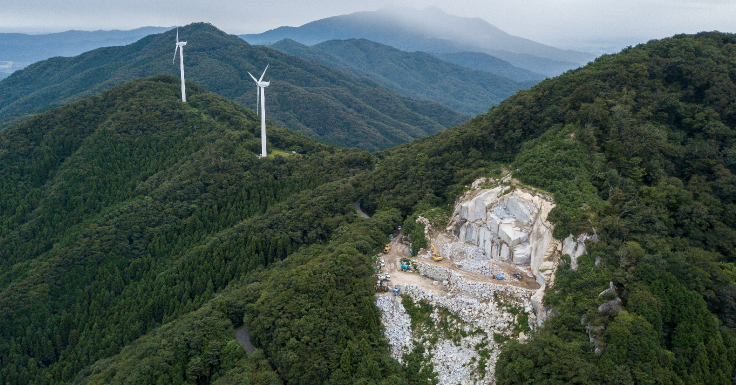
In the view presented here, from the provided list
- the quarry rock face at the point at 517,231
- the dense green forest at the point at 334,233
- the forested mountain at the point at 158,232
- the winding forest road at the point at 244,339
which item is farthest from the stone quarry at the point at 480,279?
the winding forest road at the point at 244,339

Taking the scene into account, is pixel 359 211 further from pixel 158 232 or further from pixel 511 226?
pixel 158 232

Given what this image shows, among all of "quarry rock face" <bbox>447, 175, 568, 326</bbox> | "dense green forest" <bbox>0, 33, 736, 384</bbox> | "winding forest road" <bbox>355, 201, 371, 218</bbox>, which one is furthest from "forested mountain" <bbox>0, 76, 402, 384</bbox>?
"quarry rock face" <bbox>447, 175, 568, 326</bbox>

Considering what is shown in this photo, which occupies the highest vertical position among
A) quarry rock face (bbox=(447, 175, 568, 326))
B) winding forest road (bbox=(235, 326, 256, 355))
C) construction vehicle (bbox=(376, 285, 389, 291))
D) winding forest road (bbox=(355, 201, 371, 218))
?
quarry rock face (bbox=(447, 175, 568, 326))

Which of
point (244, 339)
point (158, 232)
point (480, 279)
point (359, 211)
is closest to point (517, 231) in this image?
point (480, 279)

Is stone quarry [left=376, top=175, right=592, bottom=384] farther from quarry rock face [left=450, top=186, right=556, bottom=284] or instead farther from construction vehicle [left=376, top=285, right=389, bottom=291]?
construction vehicle [left=376, top=285, right=389, bottom=291]

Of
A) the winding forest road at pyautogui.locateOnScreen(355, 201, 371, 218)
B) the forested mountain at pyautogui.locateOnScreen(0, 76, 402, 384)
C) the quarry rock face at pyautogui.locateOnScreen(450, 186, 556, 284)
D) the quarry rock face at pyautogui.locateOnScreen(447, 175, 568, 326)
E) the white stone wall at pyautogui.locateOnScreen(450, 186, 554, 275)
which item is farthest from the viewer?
the winding forest road at pyautogui.locateOnScreen(355, 201, 371, 218)

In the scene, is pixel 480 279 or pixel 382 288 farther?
pixel 382 288

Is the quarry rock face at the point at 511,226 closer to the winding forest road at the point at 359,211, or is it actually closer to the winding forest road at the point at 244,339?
the winding forest road at the point at 359,211
